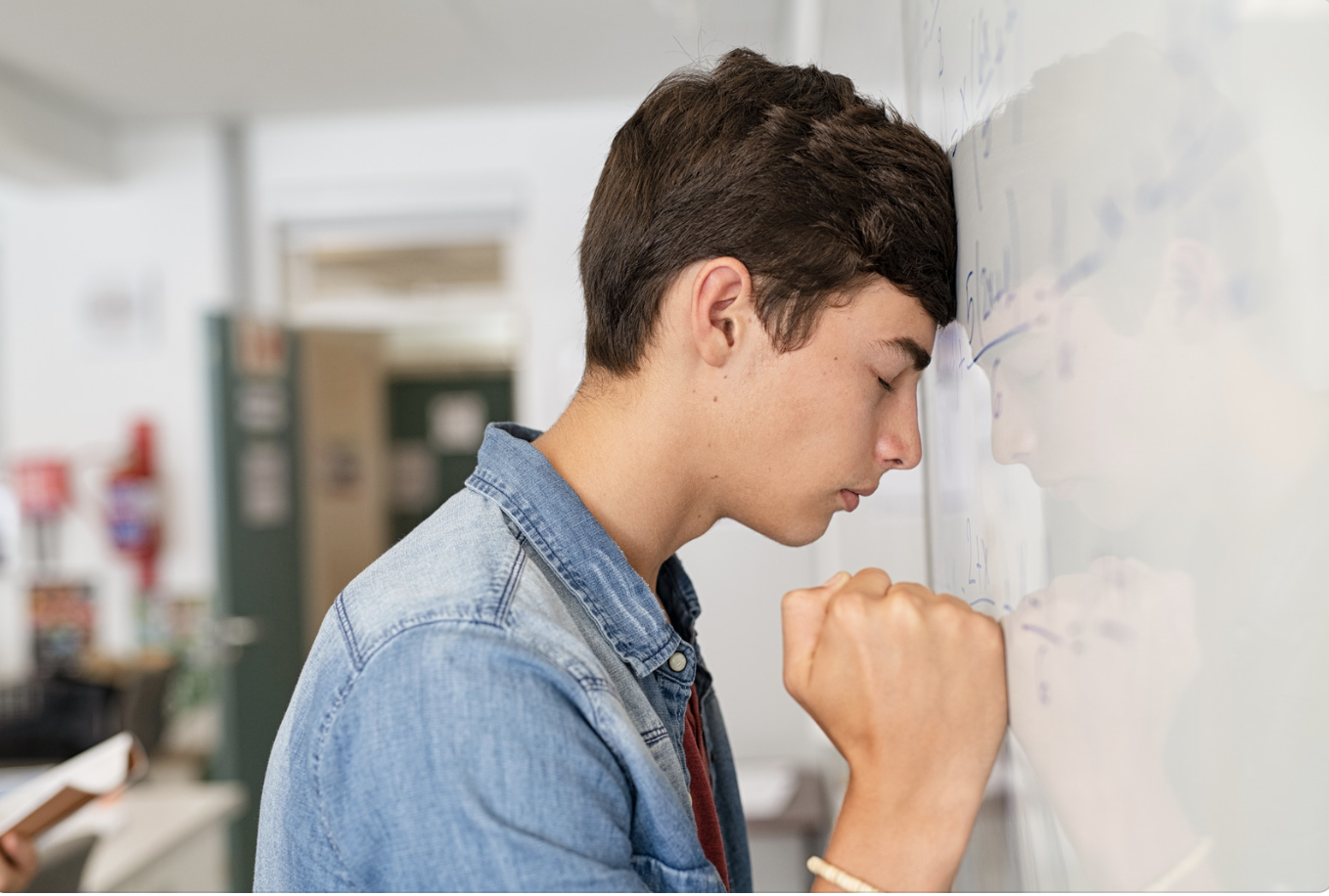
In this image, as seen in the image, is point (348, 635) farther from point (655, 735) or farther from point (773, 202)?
point (773, 202)

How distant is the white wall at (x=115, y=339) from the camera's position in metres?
4.04

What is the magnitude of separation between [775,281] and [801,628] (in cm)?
23

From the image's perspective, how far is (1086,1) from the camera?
16.7 inches

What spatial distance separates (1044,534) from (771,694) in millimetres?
2436

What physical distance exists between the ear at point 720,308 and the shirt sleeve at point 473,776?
273 millimetres

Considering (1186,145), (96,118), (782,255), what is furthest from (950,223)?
(96,118)

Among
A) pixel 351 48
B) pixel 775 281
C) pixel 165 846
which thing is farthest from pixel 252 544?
pixel 775 281

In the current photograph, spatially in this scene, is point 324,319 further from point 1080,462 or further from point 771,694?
point 1080,462

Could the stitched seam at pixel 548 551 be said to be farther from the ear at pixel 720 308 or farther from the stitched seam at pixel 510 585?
the ear at pixel 720 308

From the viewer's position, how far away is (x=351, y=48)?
3240 millimetres

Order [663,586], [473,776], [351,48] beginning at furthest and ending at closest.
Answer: [351,48], [663,586], [473,776]

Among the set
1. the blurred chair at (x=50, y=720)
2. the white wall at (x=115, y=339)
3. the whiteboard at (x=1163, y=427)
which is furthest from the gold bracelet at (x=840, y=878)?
the white wall at (x=115, y=339)

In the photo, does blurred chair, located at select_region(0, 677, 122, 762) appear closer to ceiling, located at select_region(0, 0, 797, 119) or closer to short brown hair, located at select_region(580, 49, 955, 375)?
ceiling, located at select_region(0, 0, 797, 119)

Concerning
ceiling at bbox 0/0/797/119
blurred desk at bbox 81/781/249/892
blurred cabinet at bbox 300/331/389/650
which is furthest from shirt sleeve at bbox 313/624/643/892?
blurred cabinet at bbox 300/331/389/650
